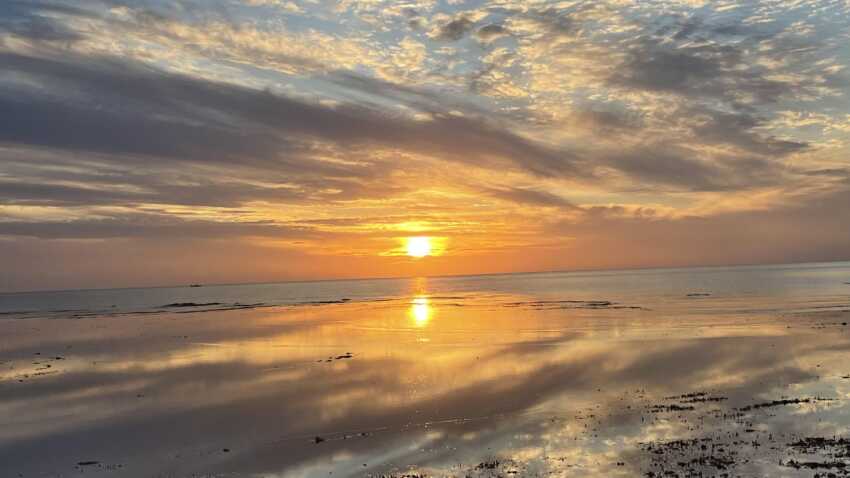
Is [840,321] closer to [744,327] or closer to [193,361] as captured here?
[744,327]

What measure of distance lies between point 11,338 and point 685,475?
87607 millimetres

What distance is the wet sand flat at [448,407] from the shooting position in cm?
2064

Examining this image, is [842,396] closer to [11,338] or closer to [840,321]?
[840,321]

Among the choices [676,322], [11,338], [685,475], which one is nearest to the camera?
[685,475]

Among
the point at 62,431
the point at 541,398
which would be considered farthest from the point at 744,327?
the point at 62,431

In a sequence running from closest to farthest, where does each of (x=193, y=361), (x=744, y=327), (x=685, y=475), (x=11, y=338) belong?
(x=685, y=475), (x=193, y=361), (x=744, y=327), (x=11, y=338)

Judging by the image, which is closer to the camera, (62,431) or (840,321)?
(62,431)

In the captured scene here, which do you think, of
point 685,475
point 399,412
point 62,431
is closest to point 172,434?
point 62,431

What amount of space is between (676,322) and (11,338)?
278ft

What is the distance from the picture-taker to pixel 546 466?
63.9 feet

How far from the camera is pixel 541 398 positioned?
30.0 metres

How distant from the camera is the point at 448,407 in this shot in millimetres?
28734

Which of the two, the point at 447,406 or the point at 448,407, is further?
the point at 447,406

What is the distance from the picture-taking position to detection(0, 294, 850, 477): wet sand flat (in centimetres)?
2064
